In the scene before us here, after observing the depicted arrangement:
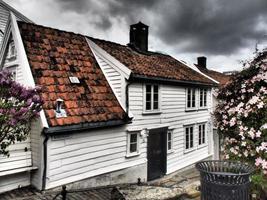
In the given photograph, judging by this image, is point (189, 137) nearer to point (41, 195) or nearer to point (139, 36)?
point (139, 36)

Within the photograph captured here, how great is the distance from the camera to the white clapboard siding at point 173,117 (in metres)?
14.3

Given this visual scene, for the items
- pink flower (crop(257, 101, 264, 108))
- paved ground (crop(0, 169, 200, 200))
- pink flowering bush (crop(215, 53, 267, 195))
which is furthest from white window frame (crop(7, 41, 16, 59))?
pink flower (crop(257, 101, 264, 108))

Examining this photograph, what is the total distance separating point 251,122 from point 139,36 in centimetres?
1228

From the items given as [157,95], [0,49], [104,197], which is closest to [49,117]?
[104,197]

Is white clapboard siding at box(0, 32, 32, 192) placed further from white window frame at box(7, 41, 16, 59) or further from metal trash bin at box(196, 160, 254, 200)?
metal trash bin at box(196, 160, 254, 200)

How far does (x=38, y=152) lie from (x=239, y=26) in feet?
33.2

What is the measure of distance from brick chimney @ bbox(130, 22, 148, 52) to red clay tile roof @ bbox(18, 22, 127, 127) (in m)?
4.67

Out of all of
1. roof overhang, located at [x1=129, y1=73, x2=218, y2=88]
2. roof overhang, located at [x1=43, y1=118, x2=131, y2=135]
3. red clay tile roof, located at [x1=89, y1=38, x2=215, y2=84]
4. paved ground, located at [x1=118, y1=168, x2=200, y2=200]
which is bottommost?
paved ground, located at [x1=118, y1=168, x2=200, y2=200]

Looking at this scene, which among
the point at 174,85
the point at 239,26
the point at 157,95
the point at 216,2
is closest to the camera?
the point at 216,2

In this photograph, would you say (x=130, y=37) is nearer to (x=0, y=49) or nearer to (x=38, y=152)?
Answer: (x=0, y=49)

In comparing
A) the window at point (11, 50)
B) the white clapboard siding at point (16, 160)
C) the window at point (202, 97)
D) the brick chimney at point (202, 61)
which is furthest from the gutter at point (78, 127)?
the brick chimney at point (202, 61)

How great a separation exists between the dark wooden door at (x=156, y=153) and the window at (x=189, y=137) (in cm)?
295

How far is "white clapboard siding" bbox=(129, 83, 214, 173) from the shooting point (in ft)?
47.0

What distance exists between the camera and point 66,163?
1098 cm
